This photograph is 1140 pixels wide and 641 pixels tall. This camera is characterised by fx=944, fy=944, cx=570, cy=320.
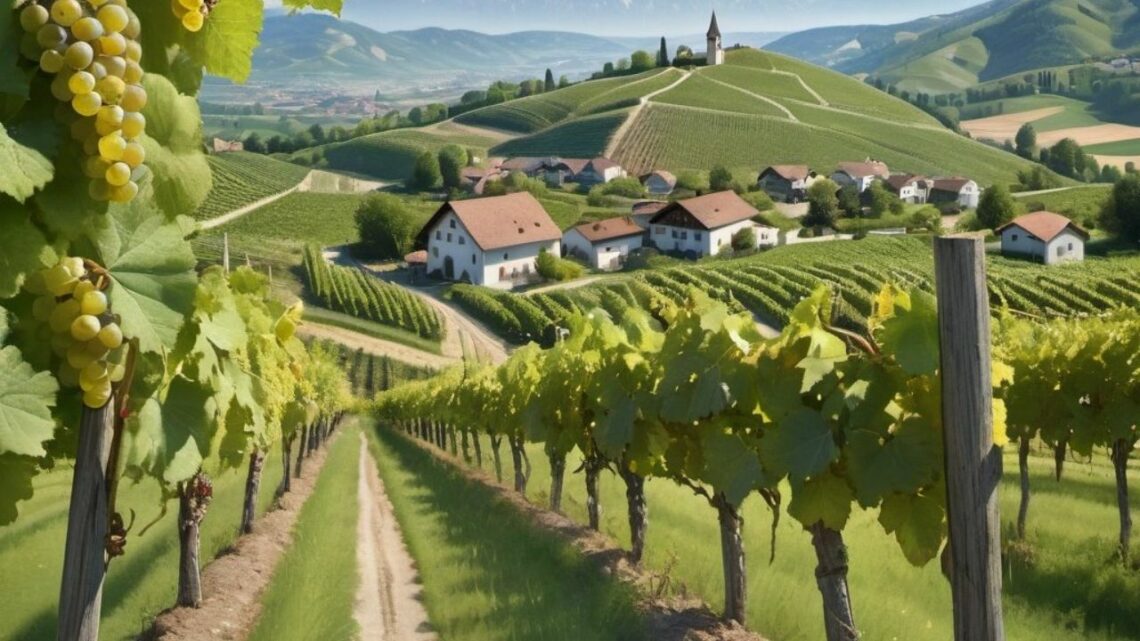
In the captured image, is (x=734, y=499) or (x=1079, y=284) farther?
(x=1079, y=284)

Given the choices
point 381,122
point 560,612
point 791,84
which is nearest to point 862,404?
point 560,612

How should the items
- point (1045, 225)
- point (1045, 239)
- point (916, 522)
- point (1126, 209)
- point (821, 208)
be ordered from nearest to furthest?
point (916, 522)
point (1045, 239)
point (1045, 225)
point (1126, 209)
point (821, 208)

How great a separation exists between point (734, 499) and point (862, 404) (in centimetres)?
108

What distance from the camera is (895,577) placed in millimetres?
7113

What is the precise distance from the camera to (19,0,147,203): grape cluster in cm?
146

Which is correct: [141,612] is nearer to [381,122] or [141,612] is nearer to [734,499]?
[734,499]

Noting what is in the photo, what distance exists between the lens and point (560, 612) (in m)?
6.85

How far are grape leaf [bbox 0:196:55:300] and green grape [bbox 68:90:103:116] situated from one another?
21 centimetres

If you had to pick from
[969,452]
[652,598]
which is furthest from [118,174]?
[652,598]

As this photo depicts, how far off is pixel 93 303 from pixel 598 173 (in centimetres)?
10122

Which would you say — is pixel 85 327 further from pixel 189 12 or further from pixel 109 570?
pixel 109 570

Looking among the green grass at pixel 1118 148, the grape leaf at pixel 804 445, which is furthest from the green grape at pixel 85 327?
the green grass at pixel 1118 148

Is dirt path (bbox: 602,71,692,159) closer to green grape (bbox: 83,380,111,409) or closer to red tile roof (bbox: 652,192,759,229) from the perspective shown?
red tile roof (bbox: 652,192,759,229)

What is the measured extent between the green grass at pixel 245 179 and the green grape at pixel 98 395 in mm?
79886
